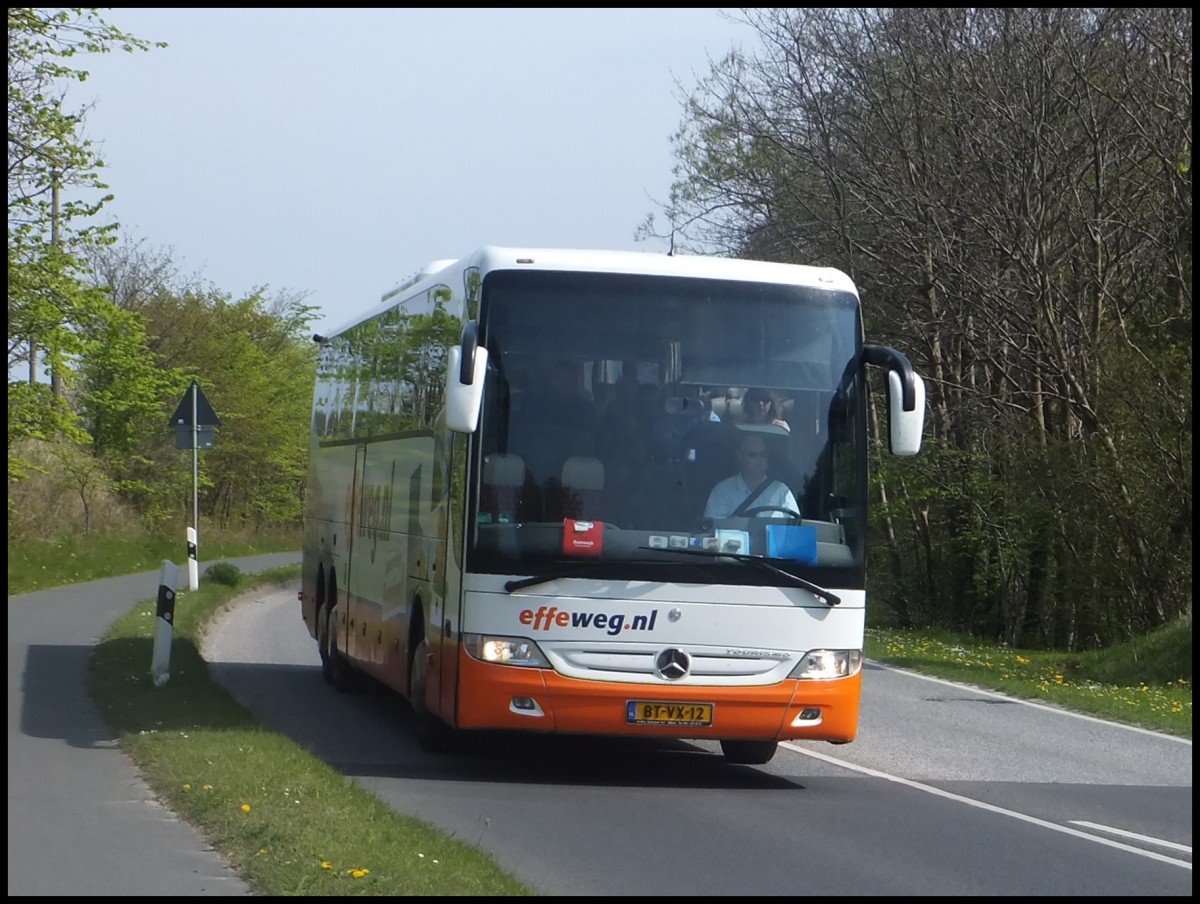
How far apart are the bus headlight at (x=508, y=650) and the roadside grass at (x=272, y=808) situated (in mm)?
1207

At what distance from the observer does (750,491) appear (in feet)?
37.0

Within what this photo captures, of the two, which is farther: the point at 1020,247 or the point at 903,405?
the point at 1020,247

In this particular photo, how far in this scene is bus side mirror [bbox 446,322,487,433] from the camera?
35.6 feet

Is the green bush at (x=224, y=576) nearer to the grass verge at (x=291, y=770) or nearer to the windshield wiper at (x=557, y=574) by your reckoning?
the grass verge at (x=291, y=770)

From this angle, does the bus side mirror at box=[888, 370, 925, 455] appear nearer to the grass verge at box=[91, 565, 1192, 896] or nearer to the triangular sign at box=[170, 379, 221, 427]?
the grass verge at box=[91, 565, 1192, 896]

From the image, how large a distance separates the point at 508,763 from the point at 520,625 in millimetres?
1666

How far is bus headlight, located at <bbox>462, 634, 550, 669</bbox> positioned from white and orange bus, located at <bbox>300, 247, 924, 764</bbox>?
11 mm

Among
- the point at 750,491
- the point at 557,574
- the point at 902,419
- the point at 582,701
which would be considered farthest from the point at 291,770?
the point at 902,419

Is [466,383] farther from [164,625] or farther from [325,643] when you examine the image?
[325,643]

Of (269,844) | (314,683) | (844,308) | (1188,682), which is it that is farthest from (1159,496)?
(269,844)

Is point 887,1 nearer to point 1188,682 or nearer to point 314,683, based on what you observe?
point 1188,682

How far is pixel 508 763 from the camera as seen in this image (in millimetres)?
12352

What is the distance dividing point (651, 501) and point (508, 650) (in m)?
1.30

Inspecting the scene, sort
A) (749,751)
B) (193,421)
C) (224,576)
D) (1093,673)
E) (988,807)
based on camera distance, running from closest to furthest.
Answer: (988,807), (749,751), (1093,673), (193,421), (224,576)
